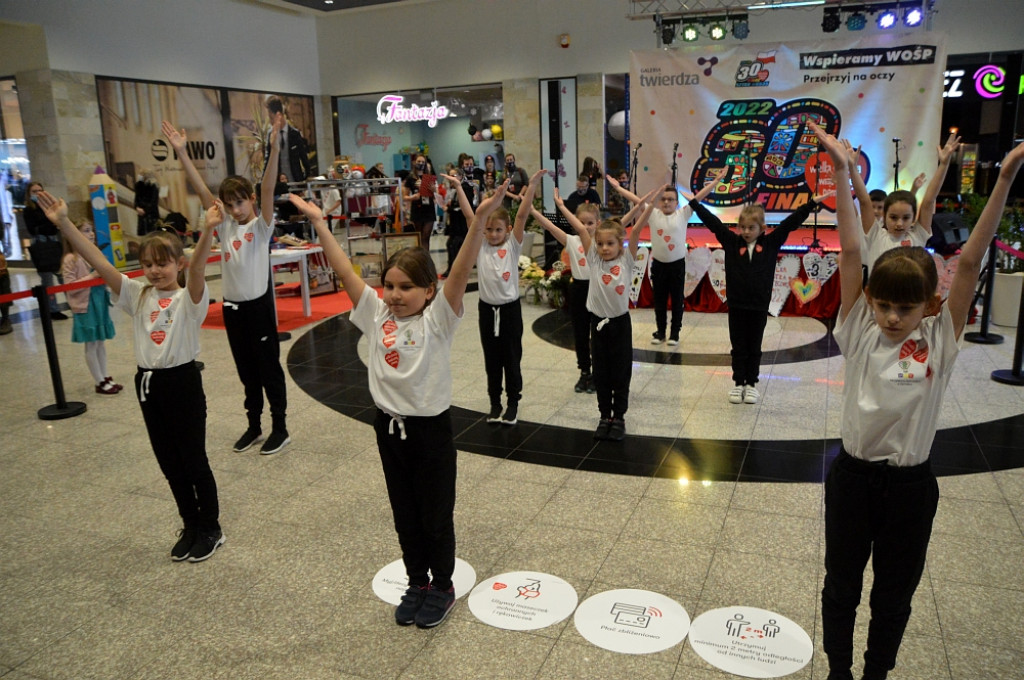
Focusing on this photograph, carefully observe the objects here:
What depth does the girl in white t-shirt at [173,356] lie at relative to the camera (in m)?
3.46

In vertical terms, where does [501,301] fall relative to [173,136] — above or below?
below

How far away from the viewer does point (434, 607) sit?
3082 millimetres

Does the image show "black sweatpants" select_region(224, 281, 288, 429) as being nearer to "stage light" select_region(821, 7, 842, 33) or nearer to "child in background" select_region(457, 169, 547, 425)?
"child in background" select_region(457, 169, 547, 425)

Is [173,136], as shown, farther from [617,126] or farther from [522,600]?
[617,126]

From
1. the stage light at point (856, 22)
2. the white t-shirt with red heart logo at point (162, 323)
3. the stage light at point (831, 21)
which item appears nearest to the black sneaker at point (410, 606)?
the white t-shirt with red heart logo at point (162, 323)

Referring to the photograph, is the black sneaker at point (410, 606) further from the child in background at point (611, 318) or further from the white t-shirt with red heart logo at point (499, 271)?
the white t-shirt with red heart logo at point (499, 271)

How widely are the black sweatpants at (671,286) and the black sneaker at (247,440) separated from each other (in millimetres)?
4082

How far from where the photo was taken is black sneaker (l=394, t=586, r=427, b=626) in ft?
10.1

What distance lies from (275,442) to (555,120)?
10.3 meters

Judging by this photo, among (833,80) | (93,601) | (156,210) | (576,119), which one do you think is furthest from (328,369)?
(576,119)

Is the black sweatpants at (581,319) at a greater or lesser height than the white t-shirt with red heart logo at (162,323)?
lesser

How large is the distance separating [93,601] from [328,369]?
384cm

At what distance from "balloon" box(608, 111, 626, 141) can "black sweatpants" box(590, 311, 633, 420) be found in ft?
36.1

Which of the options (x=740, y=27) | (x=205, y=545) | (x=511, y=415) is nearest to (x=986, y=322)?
(x=511, y=415)
